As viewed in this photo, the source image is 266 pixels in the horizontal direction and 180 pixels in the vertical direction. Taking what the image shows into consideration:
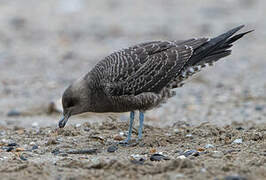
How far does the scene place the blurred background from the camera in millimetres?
10867

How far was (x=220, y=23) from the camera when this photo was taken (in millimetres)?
18594

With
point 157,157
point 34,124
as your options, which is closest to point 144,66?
point 157,157

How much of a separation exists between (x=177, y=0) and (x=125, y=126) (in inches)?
504

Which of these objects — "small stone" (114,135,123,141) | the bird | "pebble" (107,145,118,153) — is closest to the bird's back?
the bird

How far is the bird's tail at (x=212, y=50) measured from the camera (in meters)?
8.43

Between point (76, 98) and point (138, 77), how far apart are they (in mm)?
884

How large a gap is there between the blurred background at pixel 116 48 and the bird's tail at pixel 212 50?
5.74 ft

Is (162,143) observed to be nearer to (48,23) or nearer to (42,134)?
(42,134)

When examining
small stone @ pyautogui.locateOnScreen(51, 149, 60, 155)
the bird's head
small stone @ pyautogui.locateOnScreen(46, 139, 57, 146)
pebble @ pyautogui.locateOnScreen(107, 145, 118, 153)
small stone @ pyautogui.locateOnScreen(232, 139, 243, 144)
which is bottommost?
small stone @ pyautogui.locateOnScreen(51, 149, 60, 155)

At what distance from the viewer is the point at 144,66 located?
8102 mm

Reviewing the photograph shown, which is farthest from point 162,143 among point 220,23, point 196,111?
point 220,23

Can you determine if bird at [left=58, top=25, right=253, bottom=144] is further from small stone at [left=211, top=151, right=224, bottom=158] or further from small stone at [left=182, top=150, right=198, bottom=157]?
small stone at [left=211, top=151, right=224, bottom=158]

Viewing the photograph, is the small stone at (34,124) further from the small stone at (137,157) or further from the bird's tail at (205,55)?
the small stone at (137,157)

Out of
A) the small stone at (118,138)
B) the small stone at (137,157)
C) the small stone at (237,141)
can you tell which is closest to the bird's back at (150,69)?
the small stone at (118,138)
